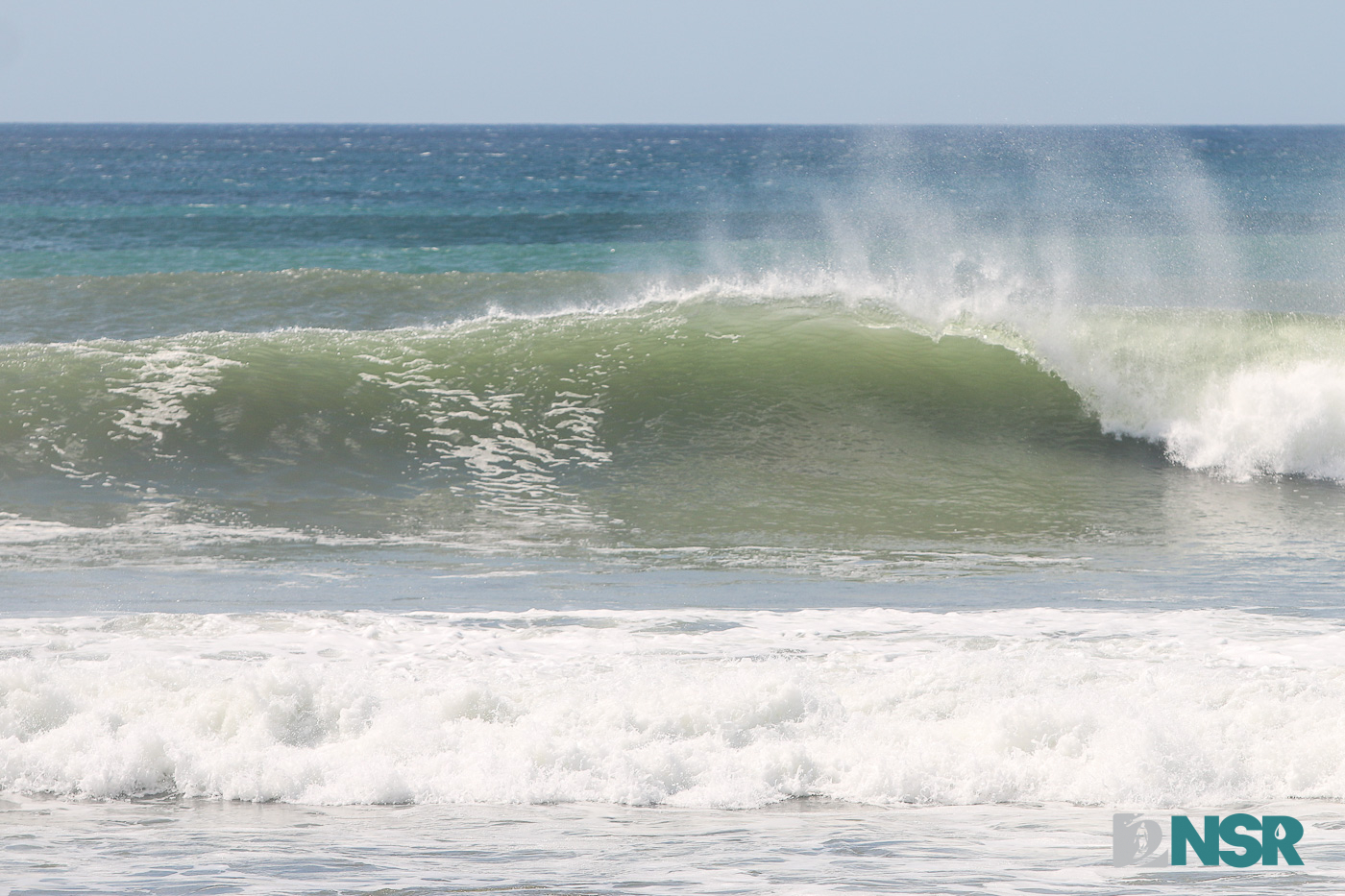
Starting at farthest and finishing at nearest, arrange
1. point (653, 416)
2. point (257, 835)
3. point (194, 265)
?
point (194, 265)
point (653, 416)
point (257, 835)

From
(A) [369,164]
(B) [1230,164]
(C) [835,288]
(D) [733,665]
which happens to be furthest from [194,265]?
(B) [1230,164]

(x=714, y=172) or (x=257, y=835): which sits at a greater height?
(x=714, y=172)

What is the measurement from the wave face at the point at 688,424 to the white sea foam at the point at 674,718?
230 cm

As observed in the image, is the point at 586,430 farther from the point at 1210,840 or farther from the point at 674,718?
the point at 1210,840

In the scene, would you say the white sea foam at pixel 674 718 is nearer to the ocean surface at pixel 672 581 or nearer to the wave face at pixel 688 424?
the ocean surface at pixel 672 581

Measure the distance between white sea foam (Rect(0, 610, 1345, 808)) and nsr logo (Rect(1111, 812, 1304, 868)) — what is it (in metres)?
0.19

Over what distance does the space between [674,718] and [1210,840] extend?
70.2 inches

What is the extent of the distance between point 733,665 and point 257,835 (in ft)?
6.43

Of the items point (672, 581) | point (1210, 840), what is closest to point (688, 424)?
point (672, 581)

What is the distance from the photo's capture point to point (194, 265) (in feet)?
77.4

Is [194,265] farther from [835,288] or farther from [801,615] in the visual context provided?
[801,615]

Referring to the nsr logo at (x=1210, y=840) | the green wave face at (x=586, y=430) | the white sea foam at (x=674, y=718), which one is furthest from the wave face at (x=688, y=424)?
the nsr logo at (x=1210, y=840)

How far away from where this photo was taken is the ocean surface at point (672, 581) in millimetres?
3885

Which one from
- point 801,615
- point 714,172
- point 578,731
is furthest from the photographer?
point 714,172
